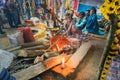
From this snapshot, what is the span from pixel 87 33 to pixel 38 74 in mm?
1915

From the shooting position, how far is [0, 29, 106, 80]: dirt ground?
4.19 m

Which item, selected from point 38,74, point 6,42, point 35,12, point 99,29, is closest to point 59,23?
point 35,12

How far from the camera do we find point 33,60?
462 centimetres

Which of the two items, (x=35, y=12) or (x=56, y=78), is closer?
(x=56, y=78)

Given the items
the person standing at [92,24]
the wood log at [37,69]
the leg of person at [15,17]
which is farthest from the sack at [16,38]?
the person standing at [92,24]

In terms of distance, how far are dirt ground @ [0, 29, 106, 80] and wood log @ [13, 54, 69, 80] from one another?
0.56 m

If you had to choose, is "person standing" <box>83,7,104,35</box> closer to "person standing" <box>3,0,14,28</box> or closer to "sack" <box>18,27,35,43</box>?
"sack" <box>18,27,35,43</box>

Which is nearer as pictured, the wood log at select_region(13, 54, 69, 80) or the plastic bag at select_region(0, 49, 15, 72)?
the wood log at select_region(13, 54, 69, 80)

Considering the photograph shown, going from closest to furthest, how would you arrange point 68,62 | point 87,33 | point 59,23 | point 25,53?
point 68,62
point 25,53
point 87,33
point 59,23

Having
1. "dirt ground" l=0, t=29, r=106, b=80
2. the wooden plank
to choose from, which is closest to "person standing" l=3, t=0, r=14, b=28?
"dirt ground" l=0, t=29, r=106, b=80

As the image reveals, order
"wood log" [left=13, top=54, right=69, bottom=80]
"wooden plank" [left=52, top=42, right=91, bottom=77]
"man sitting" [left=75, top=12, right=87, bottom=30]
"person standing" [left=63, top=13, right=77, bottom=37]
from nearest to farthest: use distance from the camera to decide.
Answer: "wood log" [left=13, top=54, right=69, bottom=80]
"wooden plank" [left=52, top=42, right=91, bottom=77]
"man sitting" [left=75, top=12, right=87, bottom=30]
"person standing" [left=63, top=13, right=77, bottom=37]

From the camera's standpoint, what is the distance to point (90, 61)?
15.5 ft

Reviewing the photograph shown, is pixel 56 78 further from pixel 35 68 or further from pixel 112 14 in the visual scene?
pixel 112 14

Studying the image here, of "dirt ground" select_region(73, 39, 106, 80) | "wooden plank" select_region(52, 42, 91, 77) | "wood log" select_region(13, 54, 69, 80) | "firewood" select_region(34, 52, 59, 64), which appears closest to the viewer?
"wood log" select_region(13, 54, 69, 80)
